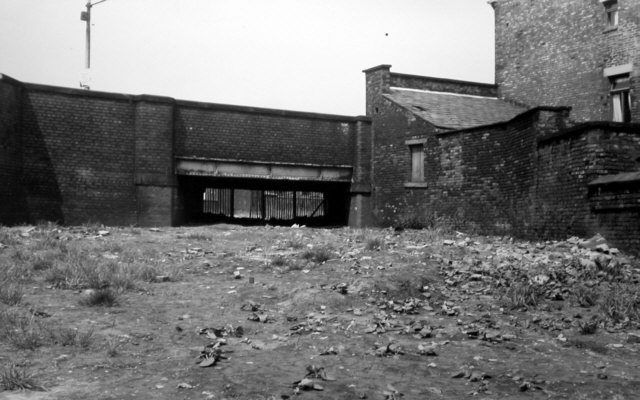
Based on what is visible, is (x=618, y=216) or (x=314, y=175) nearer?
(x=618, y=216)

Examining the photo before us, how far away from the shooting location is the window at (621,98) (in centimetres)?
1984

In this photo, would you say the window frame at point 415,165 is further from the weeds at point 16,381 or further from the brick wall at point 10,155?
the weeds at point 16,381

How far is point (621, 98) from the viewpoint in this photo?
66.1 ft

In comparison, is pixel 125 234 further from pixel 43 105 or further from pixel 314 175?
pixel 314 175

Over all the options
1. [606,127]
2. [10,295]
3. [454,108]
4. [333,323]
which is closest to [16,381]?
[10,295]

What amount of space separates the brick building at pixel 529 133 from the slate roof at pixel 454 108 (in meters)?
0.07

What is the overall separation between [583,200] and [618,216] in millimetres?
1004

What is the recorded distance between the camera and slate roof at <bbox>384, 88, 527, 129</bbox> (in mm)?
19797

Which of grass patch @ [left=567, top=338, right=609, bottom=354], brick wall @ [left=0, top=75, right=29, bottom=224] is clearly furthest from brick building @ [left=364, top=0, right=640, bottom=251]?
brick wall @ [left=0, top=75, right=29, bottom=224]

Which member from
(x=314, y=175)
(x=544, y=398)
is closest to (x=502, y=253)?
(x=544, y=398)

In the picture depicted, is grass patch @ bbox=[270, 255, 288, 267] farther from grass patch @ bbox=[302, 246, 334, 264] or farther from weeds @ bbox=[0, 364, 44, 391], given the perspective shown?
weeds @ bbox=[0, 364, 44, 391]

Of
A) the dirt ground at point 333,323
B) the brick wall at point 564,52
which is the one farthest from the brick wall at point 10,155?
the brick wall at point 564,52

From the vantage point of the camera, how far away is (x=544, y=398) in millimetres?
4891

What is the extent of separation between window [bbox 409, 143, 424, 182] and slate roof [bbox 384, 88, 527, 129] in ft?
3.56
